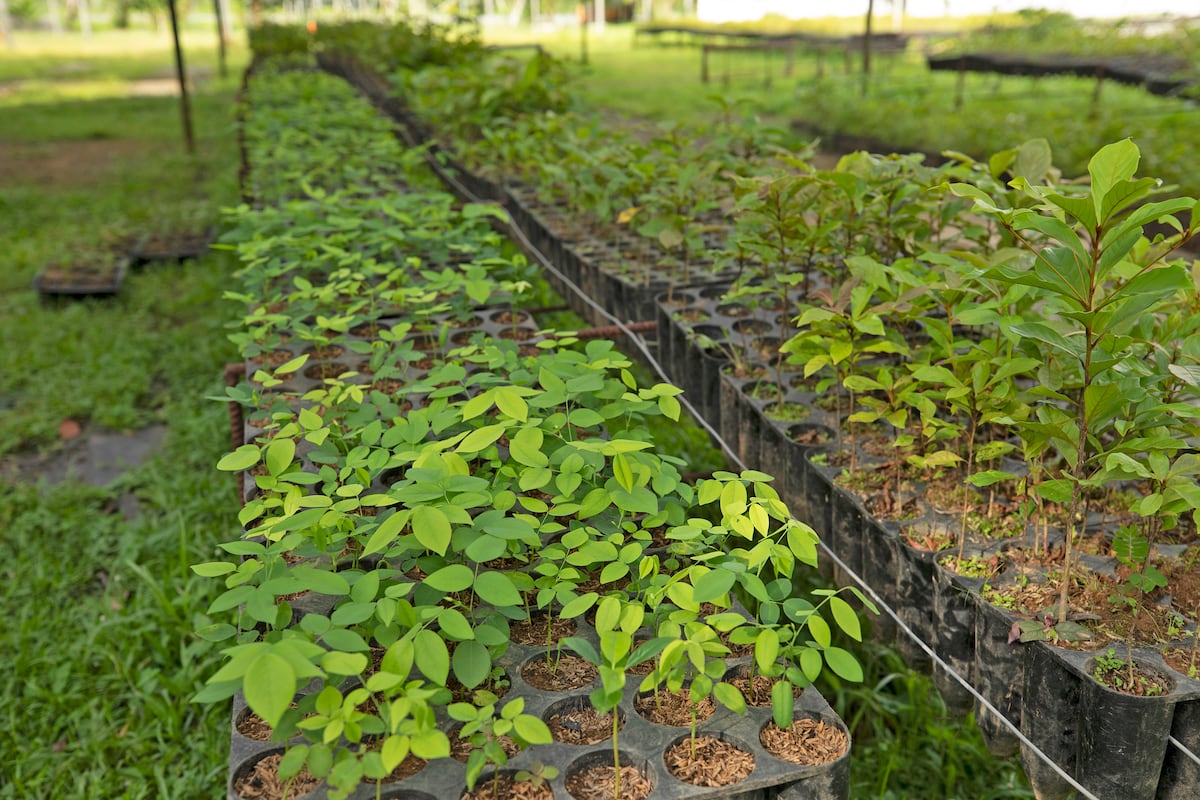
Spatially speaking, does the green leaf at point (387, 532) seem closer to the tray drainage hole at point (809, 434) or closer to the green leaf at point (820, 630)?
the green leaf at point (820, 630)

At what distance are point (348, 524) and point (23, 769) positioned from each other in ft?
4.44

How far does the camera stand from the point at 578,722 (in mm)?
1213

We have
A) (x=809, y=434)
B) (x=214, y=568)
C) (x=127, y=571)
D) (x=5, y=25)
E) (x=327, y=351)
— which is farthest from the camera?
(x=5, y=25)

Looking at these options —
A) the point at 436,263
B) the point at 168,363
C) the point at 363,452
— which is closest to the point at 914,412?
→ the point at 363,452

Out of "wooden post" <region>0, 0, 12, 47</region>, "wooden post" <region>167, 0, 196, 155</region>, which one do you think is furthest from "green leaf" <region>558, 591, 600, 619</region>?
"wooden post" <region>0, 0, 12, 47</region>

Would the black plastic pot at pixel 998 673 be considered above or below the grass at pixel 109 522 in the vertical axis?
above

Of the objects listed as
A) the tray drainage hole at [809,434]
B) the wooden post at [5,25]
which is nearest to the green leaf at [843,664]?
the tray drainage hole at [809,434]

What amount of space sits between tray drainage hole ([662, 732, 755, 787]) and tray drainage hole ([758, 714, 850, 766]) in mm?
37

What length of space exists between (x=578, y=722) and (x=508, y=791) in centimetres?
14

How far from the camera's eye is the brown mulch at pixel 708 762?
1.10 m

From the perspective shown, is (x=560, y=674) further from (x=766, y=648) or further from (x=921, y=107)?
(x=921, y=107)

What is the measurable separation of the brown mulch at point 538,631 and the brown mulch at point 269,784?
0.35 metres

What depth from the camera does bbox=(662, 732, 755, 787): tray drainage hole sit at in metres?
1.10

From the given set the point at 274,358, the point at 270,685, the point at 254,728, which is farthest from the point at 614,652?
the point at 274,358
